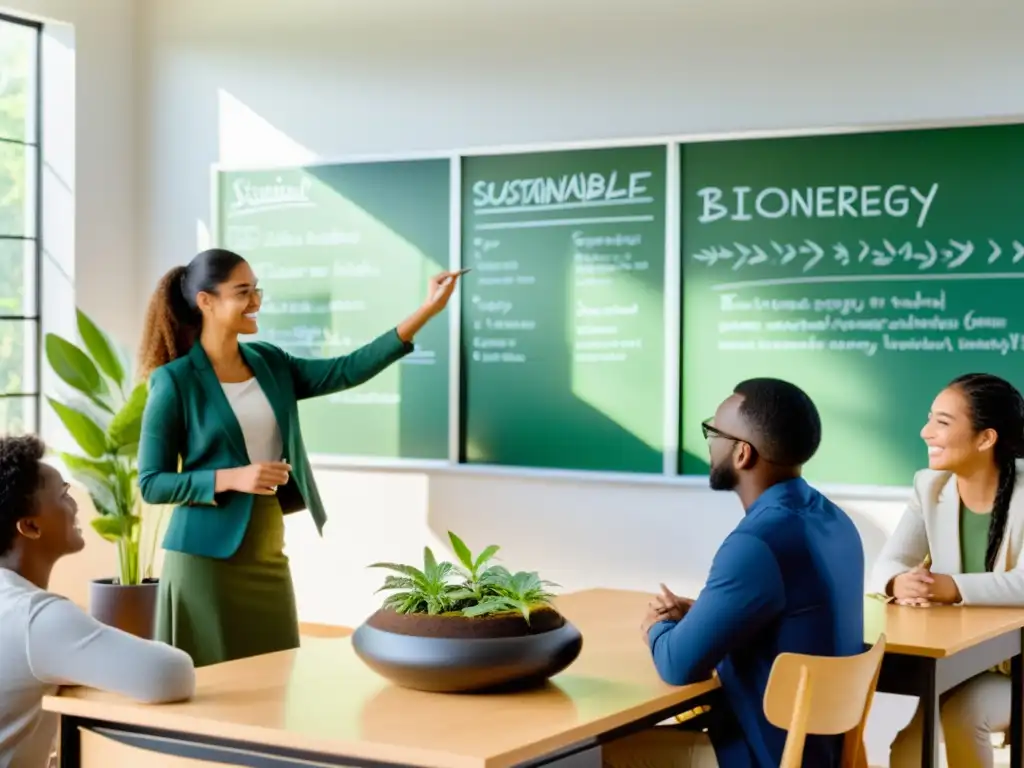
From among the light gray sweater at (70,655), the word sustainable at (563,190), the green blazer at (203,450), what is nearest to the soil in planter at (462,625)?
the light gray sweater at (70,655)

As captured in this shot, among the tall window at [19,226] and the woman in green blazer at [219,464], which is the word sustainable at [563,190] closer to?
the woman in green blazer at [219,464]

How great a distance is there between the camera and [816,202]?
196 inches

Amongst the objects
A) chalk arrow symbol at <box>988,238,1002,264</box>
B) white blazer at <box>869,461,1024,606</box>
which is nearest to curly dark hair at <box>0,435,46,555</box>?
white blazer at <box>869,461,1024,606</box>

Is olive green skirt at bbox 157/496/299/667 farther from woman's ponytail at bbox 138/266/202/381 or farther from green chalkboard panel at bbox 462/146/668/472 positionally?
green chalkboard panel at bbox 462/146/668/472

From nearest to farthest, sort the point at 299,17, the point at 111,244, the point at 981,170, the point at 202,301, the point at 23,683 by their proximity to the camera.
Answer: the point at 23,683
the point at 202,301
the point at 981,170
the point at 299,17
the point at 111,244

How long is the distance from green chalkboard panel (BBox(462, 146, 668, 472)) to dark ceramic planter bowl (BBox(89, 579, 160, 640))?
1404 millimetres

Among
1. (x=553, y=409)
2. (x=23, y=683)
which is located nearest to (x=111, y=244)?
(x=553, y=409)

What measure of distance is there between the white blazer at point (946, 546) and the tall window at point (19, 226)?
394cm

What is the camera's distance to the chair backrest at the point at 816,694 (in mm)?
2373

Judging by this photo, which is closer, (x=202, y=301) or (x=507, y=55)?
(x=202, y=301)

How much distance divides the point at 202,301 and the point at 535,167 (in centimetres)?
205

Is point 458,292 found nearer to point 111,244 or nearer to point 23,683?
point 111,244

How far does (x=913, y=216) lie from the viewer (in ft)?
15.8

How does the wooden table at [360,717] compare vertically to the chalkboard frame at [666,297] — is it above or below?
below
